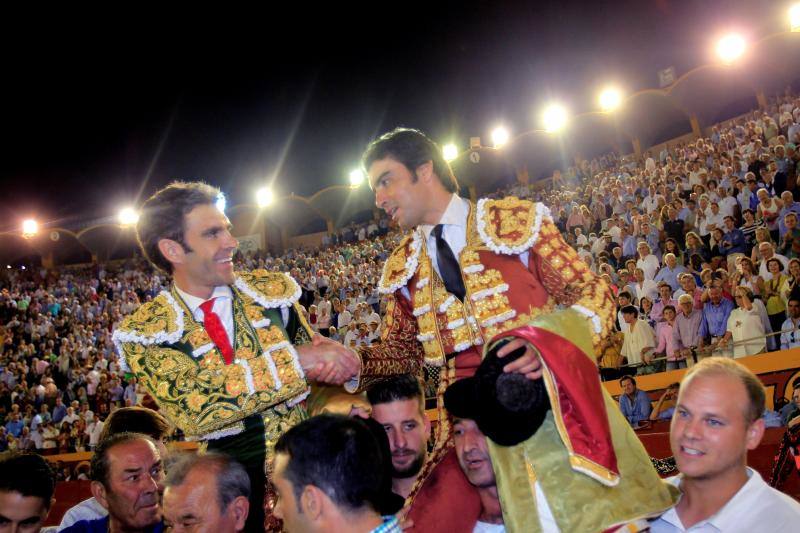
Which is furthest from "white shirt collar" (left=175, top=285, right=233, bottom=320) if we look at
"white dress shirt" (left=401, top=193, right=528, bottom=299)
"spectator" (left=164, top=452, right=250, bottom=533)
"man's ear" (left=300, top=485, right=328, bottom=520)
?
"man's ear" (left=300, top=485, right=328, bottom=520)

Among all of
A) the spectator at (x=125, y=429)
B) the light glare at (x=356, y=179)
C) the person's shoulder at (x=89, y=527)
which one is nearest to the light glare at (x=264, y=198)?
the light glare at (x=356, y=179)

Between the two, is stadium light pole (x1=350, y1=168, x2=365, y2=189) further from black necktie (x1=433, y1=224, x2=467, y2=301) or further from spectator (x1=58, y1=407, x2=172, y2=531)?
black necktie (x1=433, y1=224, x2=467, y2=301)

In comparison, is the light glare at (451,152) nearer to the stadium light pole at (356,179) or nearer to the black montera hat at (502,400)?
the stadium light pole at (356,179)

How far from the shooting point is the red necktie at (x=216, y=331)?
2850 mm

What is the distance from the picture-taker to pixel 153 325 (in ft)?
9.18

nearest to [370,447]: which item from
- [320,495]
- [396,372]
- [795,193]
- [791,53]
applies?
[320,495]

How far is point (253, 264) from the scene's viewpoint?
25.0 metres

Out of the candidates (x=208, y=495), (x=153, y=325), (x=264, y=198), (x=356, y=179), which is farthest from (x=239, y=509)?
(x=264, y=198)

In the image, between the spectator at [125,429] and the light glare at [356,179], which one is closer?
the spectator at [125,429]

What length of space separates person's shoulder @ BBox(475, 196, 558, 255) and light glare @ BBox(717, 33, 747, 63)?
65.5 feet

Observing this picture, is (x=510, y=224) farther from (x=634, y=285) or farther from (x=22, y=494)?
(x=634, y=285)

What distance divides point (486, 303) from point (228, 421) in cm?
111

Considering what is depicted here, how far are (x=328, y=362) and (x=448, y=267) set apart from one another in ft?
2.15

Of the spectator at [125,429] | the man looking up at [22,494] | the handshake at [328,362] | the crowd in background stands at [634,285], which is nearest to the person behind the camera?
the handshake at [328,362]
